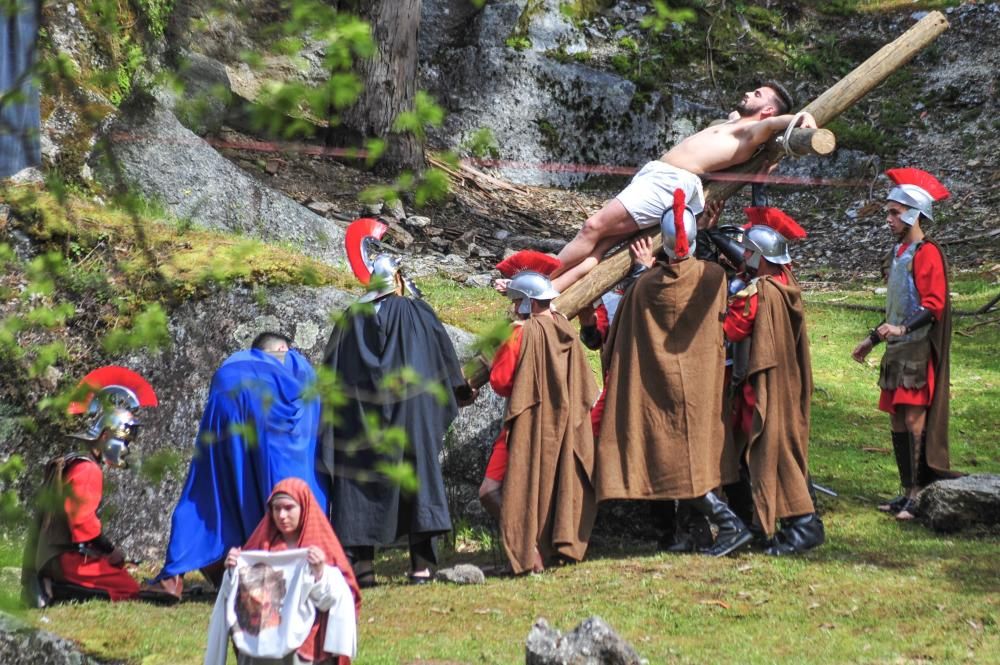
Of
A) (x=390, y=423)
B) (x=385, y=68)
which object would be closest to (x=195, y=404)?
(x=390, y=423)

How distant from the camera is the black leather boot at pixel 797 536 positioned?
768cm

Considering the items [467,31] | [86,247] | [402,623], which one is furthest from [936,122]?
[402,623]

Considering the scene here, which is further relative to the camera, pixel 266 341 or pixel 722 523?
pixel 266 341

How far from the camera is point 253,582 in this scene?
545cm

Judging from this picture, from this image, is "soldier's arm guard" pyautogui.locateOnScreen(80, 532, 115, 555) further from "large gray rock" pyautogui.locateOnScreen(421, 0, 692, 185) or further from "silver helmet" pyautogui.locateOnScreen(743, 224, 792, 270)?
"large gray rock" pyautogui.locateOnScreen(421, 0, 692, 185)

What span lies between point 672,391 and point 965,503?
5.99ft

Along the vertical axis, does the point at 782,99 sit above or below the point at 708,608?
above

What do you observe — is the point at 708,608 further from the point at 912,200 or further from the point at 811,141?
the point at 912,200

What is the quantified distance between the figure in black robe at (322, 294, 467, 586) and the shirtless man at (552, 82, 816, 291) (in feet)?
3.23

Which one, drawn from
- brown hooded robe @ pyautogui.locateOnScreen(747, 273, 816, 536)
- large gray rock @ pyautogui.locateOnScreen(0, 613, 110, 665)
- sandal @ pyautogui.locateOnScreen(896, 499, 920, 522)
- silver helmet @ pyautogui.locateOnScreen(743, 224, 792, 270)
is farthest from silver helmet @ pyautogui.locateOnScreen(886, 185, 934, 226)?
large gray rock @ pyautogui.locateOnScreen(0, 613, 110, 665)

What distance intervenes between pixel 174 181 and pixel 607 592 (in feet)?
22.8

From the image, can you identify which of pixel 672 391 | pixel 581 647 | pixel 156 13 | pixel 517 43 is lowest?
pixel 581 647

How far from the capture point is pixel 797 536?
303 inches

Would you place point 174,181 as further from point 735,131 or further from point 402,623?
point 402,623
